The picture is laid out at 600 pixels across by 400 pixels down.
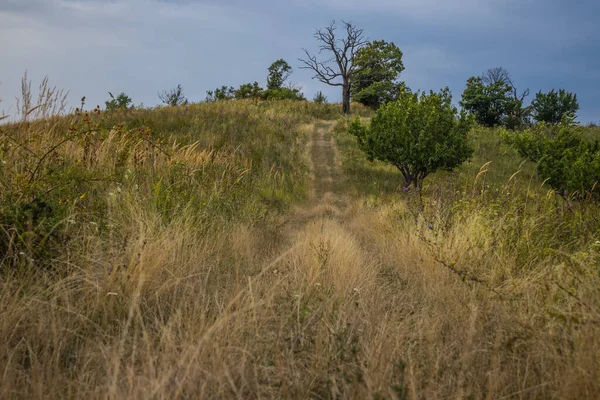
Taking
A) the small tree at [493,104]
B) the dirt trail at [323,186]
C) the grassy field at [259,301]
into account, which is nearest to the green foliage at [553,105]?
the small tree at [493,104]

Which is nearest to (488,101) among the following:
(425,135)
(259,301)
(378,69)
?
(378,69)

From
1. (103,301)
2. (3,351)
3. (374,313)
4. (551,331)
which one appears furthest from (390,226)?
(3,351)

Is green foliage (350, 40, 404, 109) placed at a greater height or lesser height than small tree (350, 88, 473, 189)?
greater

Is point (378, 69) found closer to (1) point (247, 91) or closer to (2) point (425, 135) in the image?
(1) point (247, 91)

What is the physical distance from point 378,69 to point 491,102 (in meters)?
9.49

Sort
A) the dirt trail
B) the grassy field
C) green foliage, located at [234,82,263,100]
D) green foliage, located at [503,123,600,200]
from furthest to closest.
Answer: green foliage, located at [234,82,263,100], green foliage, located at [503,123,600,200], the dirt trail, the grassy field

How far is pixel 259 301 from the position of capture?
7.57ft

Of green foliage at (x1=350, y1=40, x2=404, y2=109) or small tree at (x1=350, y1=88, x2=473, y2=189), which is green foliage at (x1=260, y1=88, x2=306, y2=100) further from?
small tree at (x1=350, y1=88, x2=473, y2=189)

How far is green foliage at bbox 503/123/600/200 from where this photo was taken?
1013 centimetres

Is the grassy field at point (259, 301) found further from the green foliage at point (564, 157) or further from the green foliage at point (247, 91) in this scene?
the green foliage at point (247, 91)

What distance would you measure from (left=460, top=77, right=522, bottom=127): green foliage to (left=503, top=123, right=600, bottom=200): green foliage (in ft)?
54.8

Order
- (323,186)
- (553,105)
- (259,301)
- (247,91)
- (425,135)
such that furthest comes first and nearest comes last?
(247,91)
(553,105)
(323,186)
(425,135)
(259,301)

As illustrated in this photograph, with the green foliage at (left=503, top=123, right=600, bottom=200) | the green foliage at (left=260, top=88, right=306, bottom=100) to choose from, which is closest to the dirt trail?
the green foliage at (left=503, top=123, right=600, bottom=200)

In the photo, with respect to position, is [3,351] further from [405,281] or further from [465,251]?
[465,251]
